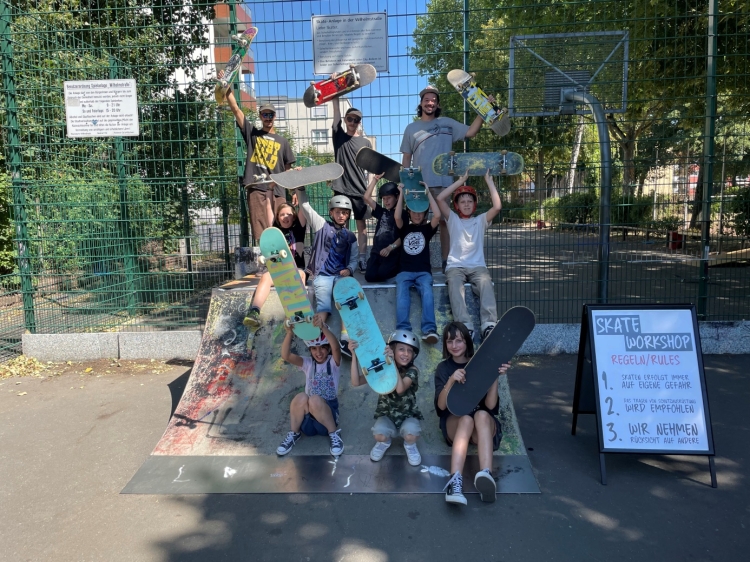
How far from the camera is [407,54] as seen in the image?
5.92 meters

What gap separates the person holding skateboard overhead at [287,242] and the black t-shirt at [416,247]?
0.93 m

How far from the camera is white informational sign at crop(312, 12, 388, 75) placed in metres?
6.00

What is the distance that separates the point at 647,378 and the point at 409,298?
6.21ft

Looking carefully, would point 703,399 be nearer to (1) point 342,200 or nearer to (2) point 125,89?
(1) point 342,200

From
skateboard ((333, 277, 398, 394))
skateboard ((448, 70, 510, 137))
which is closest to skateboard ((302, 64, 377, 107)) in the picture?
skateboard ((448, 70, 510, 137))

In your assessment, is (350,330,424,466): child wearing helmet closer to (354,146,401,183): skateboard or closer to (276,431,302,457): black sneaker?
(276,431,302,457): black sneaker

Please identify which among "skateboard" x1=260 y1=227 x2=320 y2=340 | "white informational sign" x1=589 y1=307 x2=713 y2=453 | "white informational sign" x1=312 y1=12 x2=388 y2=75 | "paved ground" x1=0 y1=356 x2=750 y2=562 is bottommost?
"paved ground" x1=0 y1=356 x2=750 y2=562

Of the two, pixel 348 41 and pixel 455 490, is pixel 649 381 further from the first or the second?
pixel 348 41

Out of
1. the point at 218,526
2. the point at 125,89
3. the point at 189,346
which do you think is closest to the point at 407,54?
the point at 125,89

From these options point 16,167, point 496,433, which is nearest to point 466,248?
point 496,433

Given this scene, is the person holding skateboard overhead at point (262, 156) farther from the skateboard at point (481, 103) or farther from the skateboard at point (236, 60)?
the skateboard at point (481, 103)

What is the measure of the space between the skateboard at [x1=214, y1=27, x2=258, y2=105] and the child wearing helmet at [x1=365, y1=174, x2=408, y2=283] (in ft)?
6.37

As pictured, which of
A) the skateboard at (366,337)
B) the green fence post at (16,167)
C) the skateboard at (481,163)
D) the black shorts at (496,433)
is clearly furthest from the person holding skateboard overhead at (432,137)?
the green fence post at (16,167)

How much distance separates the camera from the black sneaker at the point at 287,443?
379 cm
